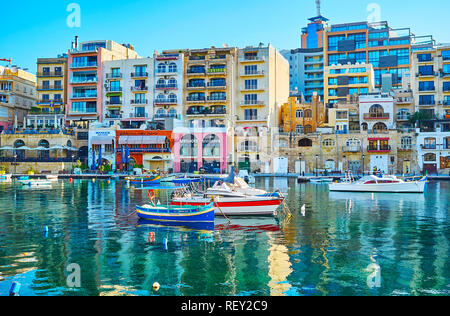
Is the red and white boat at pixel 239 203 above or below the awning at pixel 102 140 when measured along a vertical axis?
below

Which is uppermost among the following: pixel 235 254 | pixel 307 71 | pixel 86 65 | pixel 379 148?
pixel 307 71

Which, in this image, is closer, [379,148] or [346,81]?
[379,148]

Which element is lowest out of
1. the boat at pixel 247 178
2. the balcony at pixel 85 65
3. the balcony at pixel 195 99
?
the boat at pixel 247 178

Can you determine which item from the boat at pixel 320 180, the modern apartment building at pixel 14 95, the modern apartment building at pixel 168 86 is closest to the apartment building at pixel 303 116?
the modern apartment building at pixel 168 86

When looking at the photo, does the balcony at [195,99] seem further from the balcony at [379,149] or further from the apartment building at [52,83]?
the balcony at [379,149]


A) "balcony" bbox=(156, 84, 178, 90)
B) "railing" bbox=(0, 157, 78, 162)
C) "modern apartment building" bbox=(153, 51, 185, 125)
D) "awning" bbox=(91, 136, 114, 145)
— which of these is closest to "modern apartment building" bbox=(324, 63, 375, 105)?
"modern apartment building" bbox=(153, 51, 185, 125)

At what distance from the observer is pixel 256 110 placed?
84.2 metres

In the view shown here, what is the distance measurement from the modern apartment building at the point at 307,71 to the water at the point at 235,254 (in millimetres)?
83998

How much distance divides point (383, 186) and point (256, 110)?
124 feet

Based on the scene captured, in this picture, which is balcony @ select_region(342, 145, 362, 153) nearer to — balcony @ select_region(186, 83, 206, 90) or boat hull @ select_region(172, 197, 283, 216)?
balcony @ select_region(186, 83, 206, 90)

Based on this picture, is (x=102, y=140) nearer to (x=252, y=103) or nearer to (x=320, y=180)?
(x=252, y=103)

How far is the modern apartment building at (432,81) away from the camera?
82375mm

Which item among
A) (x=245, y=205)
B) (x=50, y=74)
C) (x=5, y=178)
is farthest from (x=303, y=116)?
(x=245, y=205)

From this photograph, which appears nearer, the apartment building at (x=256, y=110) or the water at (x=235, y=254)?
the water at (x=235, y=254)
